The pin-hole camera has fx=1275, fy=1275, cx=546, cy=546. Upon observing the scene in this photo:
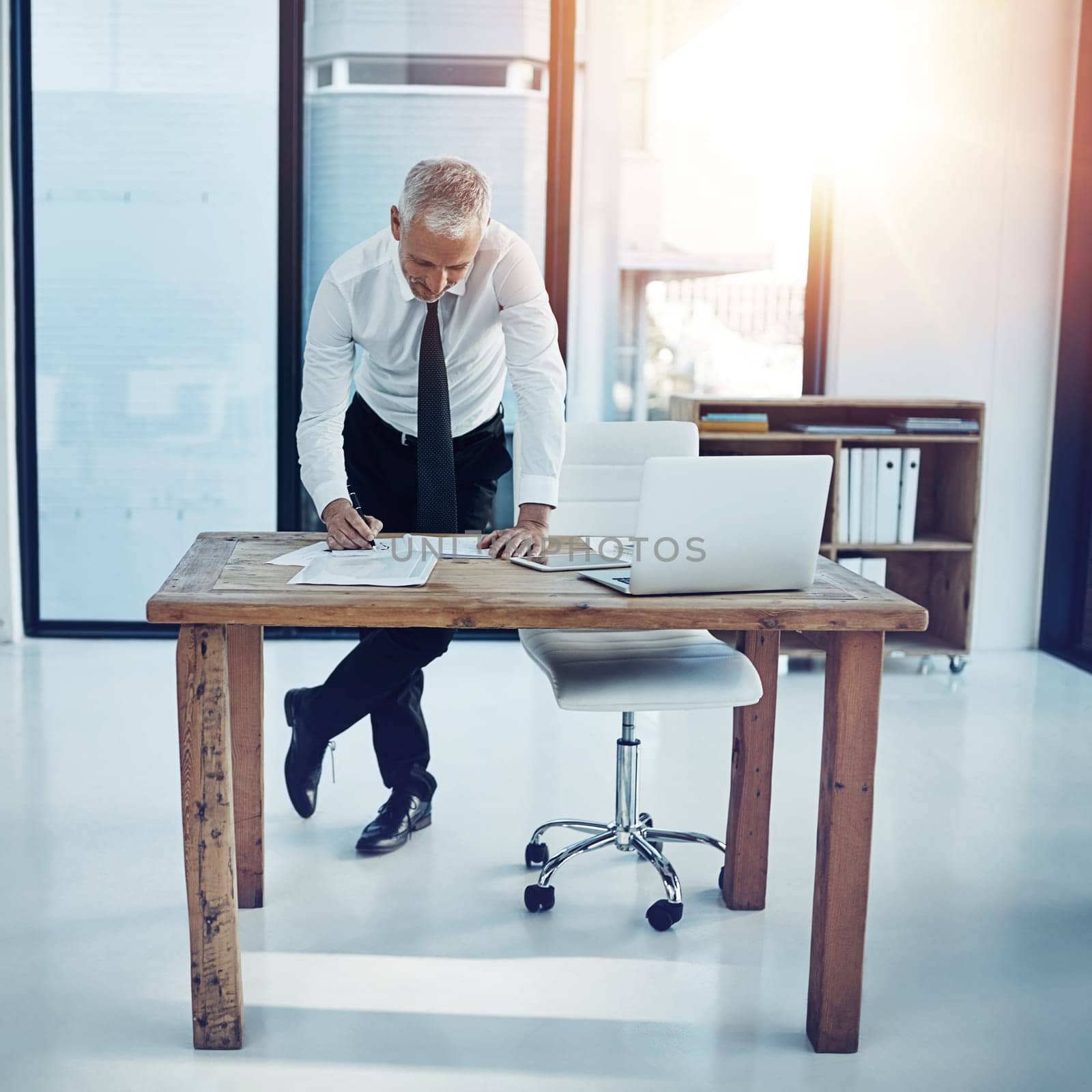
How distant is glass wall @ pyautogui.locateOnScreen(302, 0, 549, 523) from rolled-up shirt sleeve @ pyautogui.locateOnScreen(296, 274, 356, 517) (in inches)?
82.0

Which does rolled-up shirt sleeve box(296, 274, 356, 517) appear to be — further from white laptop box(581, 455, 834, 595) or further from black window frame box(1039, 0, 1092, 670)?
black window frame box(1039, 0, 1092, 670)

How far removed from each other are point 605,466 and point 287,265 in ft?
7.28

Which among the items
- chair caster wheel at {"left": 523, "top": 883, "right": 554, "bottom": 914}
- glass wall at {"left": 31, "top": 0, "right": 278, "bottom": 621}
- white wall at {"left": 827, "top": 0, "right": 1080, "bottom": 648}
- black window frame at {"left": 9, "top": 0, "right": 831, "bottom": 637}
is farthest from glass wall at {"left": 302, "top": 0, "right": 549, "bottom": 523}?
chair caster wheel at {"left": 523, "top": 883, "right": 554, "bottom": 914}

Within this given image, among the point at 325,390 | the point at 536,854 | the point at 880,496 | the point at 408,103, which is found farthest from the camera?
the point at 408,103

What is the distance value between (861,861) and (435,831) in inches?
49.6

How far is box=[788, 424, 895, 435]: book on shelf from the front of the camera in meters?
4.56

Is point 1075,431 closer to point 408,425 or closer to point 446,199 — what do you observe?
point 408,425

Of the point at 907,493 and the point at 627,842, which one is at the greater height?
the point at 907,493

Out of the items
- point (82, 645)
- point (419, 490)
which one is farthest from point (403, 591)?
point (82, 645)

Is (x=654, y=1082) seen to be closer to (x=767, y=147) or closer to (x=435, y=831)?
(x=435, y=831)

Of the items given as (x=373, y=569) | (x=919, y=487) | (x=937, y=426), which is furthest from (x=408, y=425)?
(x=919, y=487)

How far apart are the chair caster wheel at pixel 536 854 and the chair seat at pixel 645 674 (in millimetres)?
467

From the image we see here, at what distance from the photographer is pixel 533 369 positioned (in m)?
2.79

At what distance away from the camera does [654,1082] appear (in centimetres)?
204
